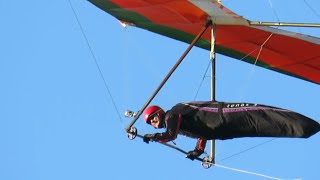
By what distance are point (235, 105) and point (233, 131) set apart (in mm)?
335

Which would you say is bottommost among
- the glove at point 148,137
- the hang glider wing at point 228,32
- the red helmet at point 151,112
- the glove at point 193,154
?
the glove at point 193,154

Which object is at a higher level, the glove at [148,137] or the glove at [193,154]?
the glove at [148,137]

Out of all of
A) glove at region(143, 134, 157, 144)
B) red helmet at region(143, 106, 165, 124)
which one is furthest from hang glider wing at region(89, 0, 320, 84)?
glove at region(143, 134, 157, 144)

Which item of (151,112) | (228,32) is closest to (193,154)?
(151,112)

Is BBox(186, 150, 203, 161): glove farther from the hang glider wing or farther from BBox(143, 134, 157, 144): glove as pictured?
the hang glider wing

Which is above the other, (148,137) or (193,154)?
(148,137)

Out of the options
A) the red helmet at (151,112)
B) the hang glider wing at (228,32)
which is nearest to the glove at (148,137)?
the red helmet at (151,112)

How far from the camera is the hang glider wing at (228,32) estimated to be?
15.3m

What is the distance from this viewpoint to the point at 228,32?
640 inches

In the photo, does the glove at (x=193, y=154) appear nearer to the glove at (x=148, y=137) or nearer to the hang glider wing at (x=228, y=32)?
the glove at (x=148, y=137)

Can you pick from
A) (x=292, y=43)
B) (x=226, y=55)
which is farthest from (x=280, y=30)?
(x=226, y=55)

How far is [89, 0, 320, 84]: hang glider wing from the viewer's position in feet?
50.2

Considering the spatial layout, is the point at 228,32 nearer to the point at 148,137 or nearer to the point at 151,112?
the point at 151,112

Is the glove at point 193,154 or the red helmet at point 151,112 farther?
the glove at point 193,154
